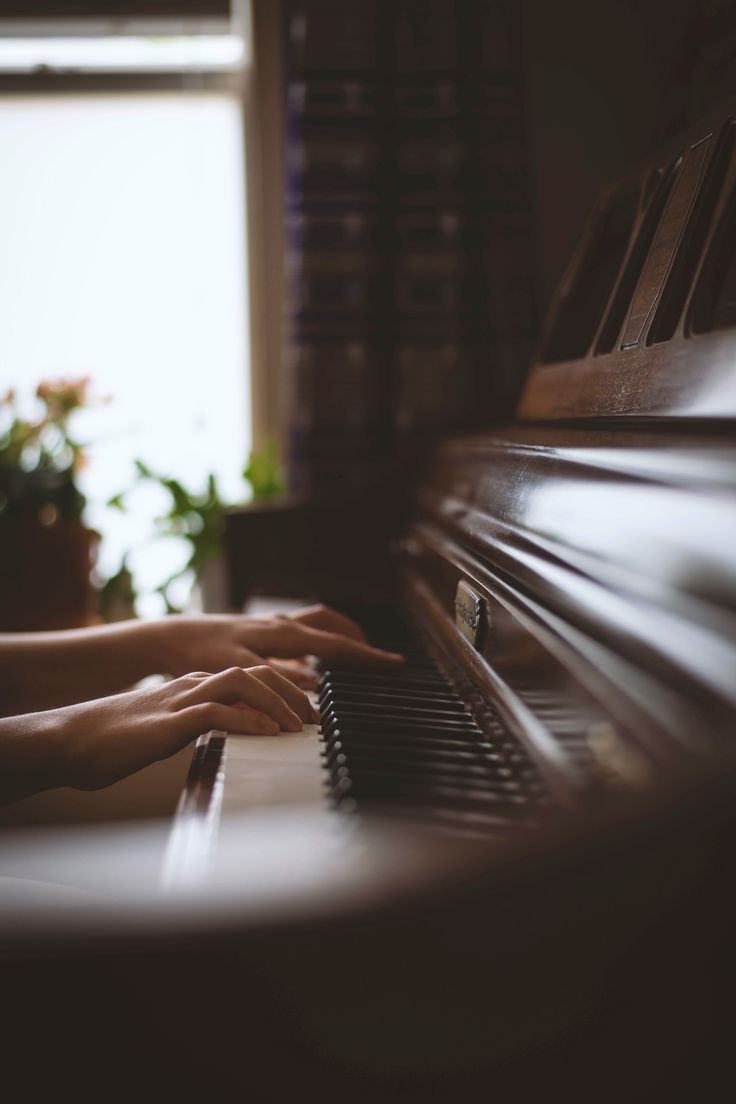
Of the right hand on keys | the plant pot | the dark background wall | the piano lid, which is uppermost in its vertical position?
the dark background wall

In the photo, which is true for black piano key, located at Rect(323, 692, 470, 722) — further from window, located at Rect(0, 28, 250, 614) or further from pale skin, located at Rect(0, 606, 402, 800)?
window, located at Rect(0, 28, 250, 614)

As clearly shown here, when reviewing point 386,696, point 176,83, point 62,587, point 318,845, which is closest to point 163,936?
point 318,845

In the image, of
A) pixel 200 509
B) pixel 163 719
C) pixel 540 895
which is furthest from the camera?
pixel 200 509

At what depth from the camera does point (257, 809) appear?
0.63 m

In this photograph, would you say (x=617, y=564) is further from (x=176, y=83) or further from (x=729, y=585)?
(x=176, y=83)

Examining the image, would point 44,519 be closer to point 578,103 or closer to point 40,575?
point 40,575

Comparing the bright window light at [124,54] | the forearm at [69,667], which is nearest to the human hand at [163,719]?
the forearm at [69,667]

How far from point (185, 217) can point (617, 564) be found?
2.82 meters

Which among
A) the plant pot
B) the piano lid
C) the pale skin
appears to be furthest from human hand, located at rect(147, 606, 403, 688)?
the plant pot

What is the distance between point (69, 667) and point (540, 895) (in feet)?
2.86

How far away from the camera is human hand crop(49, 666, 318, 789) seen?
30.6 inches

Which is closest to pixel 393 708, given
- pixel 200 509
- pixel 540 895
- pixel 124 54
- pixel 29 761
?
pixel 29 761

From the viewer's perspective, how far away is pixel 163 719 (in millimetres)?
782

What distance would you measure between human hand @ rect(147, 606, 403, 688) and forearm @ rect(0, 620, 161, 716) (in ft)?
0.11
